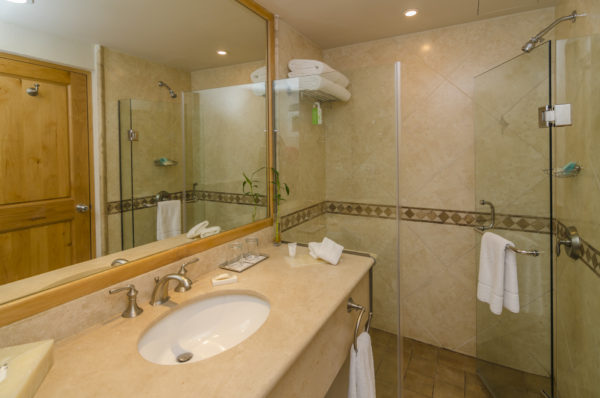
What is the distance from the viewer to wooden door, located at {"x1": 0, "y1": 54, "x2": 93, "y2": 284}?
0.79m

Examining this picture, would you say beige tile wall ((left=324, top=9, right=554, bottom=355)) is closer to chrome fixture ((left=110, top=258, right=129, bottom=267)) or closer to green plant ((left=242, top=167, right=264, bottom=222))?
green plant ((left=242, top=167, right=264, bottom=222))

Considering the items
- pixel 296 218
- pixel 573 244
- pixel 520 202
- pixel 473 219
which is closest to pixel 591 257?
pixel 573 244

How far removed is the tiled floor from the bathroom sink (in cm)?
80

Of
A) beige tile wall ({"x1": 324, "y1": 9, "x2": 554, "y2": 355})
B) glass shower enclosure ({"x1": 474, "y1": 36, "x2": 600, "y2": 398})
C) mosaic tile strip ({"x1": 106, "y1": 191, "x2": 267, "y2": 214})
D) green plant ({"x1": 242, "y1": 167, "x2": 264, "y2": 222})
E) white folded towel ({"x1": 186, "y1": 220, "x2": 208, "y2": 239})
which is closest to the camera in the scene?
mosaic tile strip ({"x1": 106, "y1": 191, "x2": 267, "y2": 214})

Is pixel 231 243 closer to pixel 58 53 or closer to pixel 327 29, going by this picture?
pixel 58 53

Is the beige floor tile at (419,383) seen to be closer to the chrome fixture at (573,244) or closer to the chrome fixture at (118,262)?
the chrome fixture at (573,244)

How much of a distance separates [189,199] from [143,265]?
396mm

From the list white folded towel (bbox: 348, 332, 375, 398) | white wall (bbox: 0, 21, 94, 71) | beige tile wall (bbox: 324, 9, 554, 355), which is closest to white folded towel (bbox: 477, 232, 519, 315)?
beige tile wall (bbox: 324, 9, 554, 355)

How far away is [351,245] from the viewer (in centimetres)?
176

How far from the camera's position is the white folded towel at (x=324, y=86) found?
1716 millimetres

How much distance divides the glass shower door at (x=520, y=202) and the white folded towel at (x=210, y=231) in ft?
5.27

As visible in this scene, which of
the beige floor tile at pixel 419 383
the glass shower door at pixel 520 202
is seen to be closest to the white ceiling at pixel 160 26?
the glass shower door at pixel 520 202

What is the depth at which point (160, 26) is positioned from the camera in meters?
1.23

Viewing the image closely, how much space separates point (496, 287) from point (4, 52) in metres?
2.21
